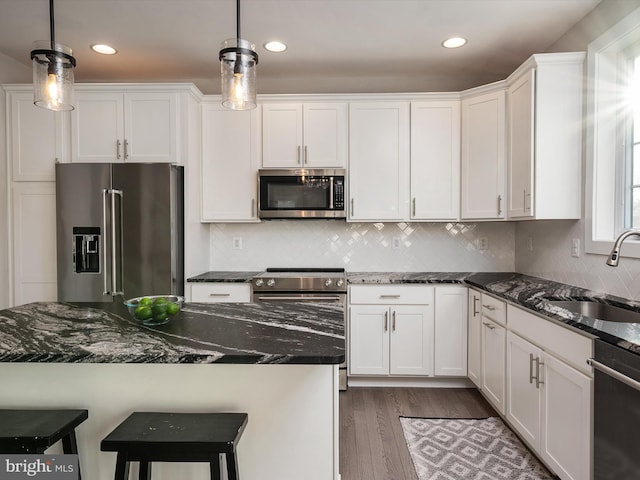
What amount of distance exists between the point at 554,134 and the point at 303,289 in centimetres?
207

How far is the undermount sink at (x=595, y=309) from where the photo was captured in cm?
208

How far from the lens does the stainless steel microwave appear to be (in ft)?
11.1

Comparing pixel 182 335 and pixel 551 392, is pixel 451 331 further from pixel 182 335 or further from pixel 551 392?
pixel 182 335

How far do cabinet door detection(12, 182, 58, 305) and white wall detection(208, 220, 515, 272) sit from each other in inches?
50.8

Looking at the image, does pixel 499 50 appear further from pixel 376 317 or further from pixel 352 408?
pixel 352 408

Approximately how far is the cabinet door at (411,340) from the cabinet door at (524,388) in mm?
805

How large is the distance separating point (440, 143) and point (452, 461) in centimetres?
238

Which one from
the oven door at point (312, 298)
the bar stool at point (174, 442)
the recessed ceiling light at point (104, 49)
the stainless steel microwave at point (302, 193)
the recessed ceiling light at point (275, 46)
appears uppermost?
the recessed ceiling light at point (104, 49)

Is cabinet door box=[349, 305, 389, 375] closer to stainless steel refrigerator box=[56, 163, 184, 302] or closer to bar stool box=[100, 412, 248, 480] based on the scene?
stainless steel refrigerator box=[56, 163, 184, 302]

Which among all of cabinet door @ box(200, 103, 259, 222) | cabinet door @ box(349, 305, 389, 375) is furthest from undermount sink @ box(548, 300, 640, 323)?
cabinet door @ box(200, 103, 259, 222)

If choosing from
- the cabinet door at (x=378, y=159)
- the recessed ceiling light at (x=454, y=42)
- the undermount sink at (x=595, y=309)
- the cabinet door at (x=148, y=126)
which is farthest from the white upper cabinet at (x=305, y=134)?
the undermount sink at (x=595, y=309)

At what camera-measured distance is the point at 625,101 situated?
2.42 meters

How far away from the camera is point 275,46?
10.2 ft

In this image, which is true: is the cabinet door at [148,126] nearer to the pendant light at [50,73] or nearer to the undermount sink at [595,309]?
the pendant light at [50,73]
